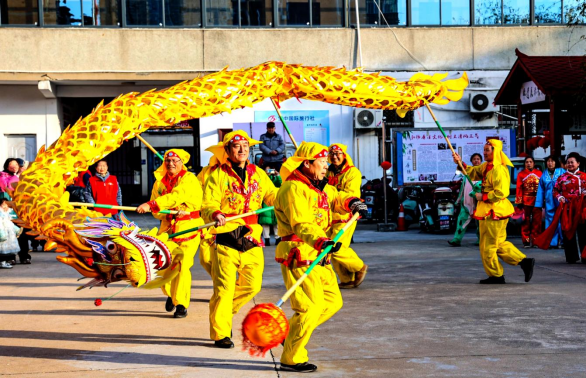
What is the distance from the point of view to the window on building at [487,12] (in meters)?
23.8

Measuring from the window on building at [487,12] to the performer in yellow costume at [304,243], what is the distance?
18.9 meters

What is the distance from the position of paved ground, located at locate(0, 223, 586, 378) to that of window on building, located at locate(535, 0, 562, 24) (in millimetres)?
14352

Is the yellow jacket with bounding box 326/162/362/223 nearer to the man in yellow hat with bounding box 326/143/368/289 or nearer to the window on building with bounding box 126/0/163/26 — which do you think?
the man in yellow hat with bounding box 326/143/368/289

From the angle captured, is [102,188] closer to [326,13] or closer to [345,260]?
[345,260]

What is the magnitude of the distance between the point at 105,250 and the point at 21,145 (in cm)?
1976

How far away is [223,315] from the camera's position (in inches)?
269

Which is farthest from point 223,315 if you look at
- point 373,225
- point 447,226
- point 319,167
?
point 373,225

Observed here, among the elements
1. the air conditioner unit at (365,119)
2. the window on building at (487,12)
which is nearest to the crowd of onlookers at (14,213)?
the air conditioner unit at (365,119)

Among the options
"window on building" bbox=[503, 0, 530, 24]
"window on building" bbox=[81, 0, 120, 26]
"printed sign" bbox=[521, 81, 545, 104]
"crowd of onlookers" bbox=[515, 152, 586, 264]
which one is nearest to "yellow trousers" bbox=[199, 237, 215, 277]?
"crowd of onlookers" bbox=[515, 152, 586, 264]

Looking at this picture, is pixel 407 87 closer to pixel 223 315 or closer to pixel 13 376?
pixel 223 315

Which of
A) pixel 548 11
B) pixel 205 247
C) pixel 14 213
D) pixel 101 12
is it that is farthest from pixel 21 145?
pixel 205 247

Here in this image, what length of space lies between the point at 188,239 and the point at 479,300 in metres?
3.26

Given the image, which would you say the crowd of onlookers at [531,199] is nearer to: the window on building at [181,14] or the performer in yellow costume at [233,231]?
the performer in yellow costume at [233,231]

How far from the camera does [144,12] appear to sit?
76.7ft
